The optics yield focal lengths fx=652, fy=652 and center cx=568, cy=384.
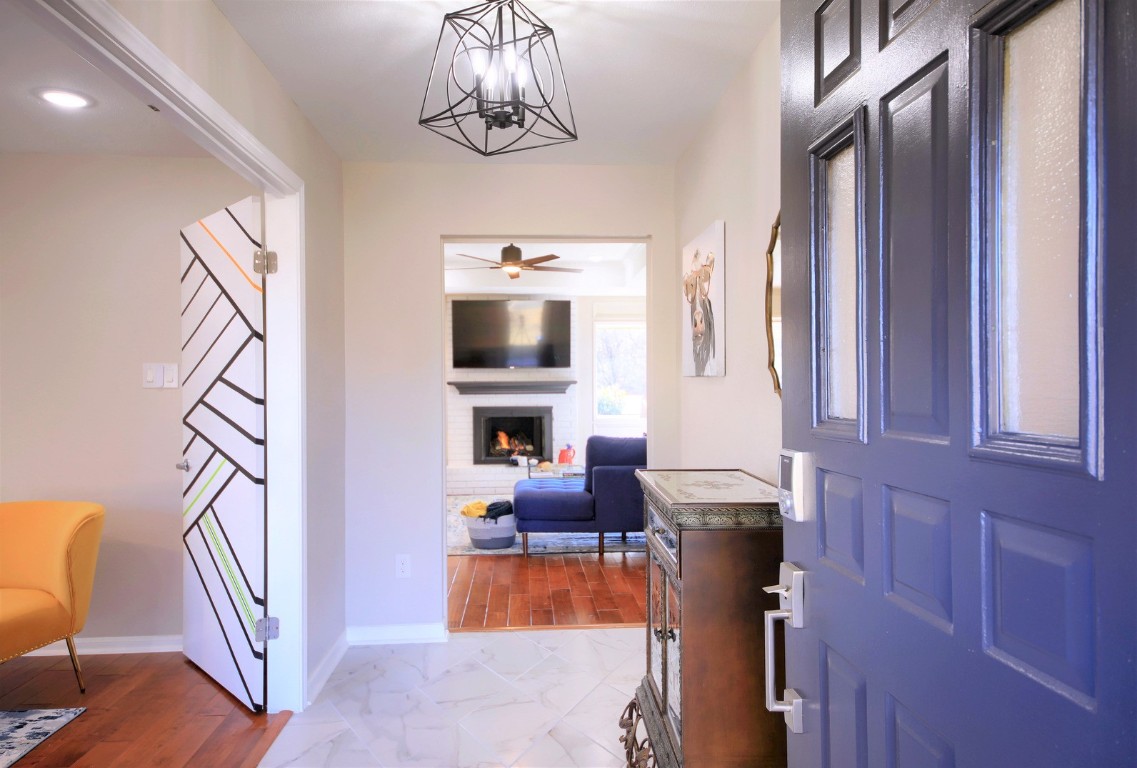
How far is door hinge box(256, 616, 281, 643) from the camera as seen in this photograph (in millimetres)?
2541

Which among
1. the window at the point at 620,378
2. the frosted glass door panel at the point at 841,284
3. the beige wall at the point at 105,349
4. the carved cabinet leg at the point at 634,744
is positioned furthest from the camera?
the window at the point at 620,378

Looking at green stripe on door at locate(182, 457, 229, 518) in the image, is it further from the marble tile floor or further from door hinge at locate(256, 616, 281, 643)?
the marble tile floor

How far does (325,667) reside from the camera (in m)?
2.87

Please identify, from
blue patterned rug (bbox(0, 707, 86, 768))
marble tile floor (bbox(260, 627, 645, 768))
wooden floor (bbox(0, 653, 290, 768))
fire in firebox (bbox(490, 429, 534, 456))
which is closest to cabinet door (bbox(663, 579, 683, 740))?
marble tile floor (bbox(260, 627, 645, 768))

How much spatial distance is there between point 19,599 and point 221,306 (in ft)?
4.50

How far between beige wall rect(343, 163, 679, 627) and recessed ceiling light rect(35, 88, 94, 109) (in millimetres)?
1082

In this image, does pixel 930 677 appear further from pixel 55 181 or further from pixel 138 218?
pixel 55 181

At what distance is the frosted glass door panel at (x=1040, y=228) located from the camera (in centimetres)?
56

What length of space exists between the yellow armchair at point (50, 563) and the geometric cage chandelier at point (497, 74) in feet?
7.26

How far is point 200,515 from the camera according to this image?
274cm

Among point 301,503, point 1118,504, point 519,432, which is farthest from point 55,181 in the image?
point 519,432

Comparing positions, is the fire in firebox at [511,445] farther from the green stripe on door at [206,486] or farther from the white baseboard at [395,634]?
the green stripe on door at [206,486]

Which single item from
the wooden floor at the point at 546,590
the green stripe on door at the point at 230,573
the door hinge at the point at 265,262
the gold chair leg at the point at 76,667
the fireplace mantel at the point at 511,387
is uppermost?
the door hinge at the point at 265,262

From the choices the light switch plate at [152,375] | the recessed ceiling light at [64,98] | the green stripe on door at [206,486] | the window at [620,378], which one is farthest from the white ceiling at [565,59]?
the window at [620,378]
